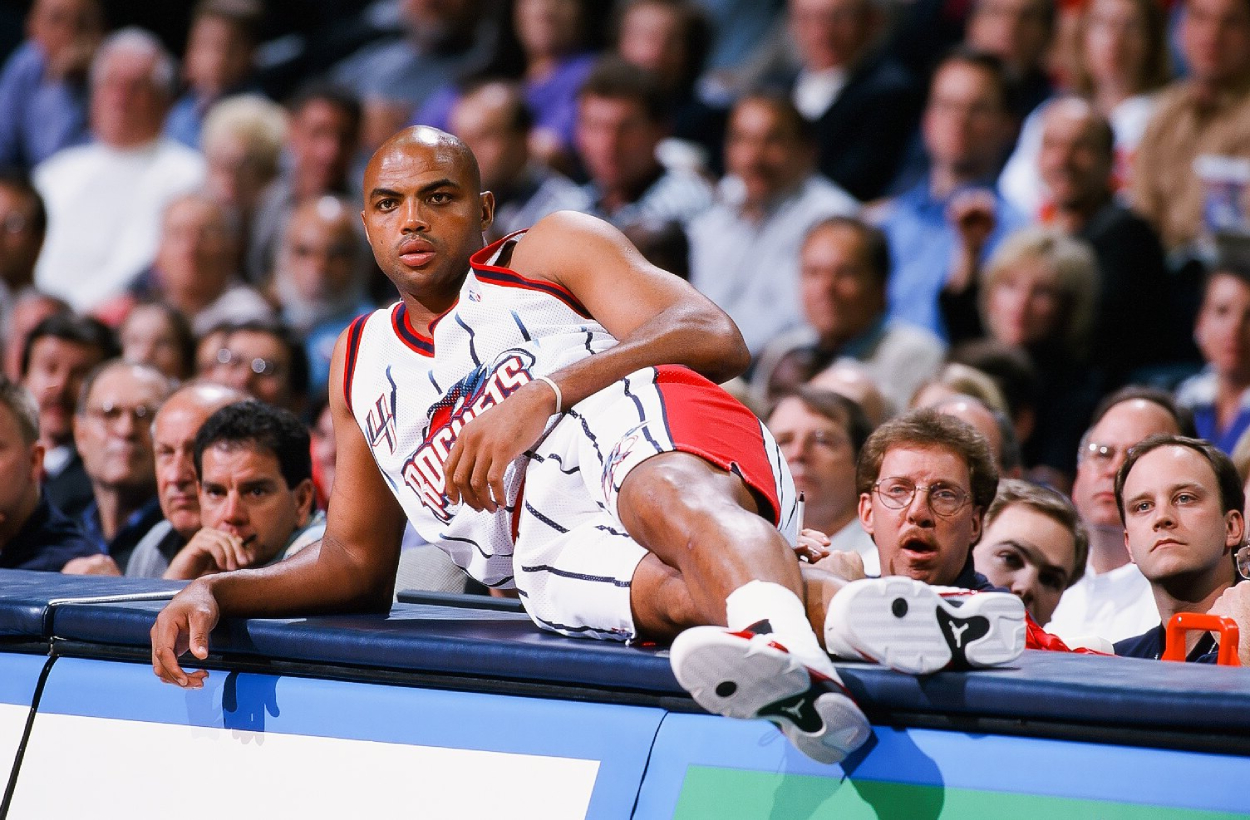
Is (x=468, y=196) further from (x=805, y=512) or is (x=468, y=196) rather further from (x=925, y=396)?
(x=925, y=396)

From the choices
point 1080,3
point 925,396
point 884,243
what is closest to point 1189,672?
point 925,396

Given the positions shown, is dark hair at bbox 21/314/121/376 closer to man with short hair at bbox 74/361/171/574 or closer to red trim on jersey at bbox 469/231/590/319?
man with short hair at bbox 74/361/171/574

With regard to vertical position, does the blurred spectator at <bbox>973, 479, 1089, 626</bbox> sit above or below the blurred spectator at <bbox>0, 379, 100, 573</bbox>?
above

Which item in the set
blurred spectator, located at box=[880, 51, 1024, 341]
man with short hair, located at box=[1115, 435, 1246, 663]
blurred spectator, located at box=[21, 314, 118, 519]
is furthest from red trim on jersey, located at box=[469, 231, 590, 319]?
blurred spectator, located at box=[880, 51, 1024, 341]

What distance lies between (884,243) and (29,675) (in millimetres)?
3388

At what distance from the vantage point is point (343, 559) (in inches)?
115

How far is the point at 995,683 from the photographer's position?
2139 millimetres

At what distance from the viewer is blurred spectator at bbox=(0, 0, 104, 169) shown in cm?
822

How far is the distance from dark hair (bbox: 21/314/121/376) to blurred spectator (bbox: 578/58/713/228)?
6.52ft

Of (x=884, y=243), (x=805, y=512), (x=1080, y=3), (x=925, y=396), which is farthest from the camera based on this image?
(x=1080, y=3)

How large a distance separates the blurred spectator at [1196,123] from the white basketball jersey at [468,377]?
3634mm

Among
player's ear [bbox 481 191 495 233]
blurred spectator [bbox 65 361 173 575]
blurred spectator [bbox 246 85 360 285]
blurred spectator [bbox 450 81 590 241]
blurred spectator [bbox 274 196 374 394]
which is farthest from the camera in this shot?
blurred spectator [bbox 246 85 360 285]

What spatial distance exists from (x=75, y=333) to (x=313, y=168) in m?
1.97

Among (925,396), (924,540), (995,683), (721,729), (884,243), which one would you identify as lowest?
(721,729)
